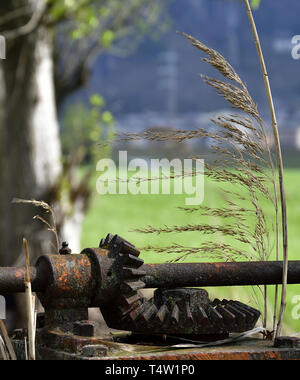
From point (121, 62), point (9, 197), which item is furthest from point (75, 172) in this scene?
point (121, 62)

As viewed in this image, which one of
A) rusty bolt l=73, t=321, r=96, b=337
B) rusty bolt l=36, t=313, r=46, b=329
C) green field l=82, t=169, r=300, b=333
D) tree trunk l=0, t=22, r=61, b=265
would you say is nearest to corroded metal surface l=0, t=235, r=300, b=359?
rusty bolt l=73, t=321, r=96, b=337

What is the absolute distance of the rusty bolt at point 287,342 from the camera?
194 cm

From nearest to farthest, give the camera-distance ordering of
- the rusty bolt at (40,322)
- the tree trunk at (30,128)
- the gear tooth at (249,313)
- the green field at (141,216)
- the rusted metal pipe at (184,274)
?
the rusted metal pipe at (184,274) < the gear tooth at (249,313) < the rusty bolt at (40,322) < the tree trunk at (30,128) < the green field at (141,216)

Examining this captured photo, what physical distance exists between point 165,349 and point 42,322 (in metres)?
0.37

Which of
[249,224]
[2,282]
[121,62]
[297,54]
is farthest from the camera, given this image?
[121,62]

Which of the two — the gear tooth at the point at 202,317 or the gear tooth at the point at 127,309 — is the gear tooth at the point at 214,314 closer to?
the gear tooth at the point at 202,317

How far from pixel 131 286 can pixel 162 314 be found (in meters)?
0.10

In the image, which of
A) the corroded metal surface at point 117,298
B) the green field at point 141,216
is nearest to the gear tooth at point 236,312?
the corroded metal surface at point 117,298

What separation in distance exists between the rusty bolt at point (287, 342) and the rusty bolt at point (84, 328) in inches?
17.1

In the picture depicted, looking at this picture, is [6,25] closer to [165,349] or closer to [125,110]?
[165,349]

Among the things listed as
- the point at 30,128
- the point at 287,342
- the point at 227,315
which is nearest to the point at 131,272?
the point at 227,315

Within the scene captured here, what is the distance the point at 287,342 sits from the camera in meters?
1.95

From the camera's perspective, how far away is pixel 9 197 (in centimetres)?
1006

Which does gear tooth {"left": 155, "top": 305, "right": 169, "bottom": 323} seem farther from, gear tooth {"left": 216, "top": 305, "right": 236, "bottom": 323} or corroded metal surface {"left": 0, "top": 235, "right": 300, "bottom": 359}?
gear tooth {"left": 216, "top": 305, "right": 236, "bottom": 323}
